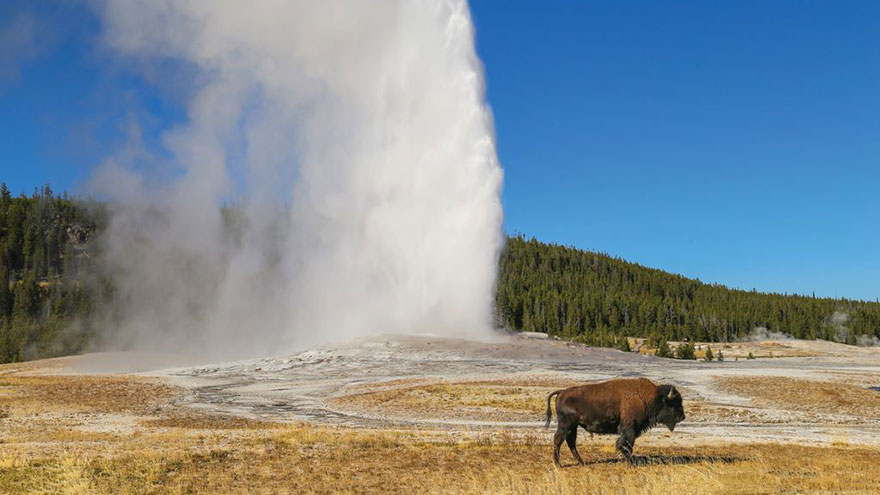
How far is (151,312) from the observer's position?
133 m

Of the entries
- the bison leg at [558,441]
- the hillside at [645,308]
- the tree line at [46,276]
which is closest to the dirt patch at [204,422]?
the bison leg at [558,441]

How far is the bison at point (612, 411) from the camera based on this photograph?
1302 cm

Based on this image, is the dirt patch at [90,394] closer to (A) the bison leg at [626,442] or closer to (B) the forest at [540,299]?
(A) the bison leg at [626,442]

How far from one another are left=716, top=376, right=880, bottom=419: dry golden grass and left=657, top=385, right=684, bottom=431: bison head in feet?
56.1

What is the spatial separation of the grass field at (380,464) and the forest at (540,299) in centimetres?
6747

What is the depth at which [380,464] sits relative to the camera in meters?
14.2

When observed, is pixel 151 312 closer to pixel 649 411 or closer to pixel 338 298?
pixel 338 298

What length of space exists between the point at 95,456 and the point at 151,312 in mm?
130469

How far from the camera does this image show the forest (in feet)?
382

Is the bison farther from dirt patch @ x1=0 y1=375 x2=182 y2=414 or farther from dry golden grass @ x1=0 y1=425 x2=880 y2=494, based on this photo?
dirt patch @ x1=0 y1=375 x2=182 y2=414

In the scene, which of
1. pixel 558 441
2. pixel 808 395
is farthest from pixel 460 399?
pixel 558 441

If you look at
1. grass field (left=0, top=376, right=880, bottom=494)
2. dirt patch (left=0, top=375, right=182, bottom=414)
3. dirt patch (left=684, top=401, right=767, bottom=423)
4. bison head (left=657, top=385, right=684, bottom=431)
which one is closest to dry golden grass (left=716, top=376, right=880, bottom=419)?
dirt patch (left=684, top=401, right=767, bottom=423)

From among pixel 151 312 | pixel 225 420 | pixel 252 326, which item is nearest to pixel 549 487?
pixel 225 420

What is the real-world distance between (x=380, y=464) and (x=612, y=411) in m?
5.31
